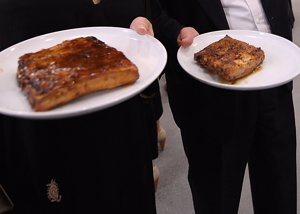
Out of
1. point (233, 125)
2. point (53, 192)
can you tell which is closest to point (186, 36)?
point (233, 125)

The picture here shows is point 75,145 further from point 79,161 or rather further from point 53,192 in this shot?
point 53,192

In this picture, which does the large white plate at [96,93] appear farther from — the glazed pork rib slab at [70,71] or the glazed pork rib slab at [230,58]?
the glazed pork rib slab at [230,58]

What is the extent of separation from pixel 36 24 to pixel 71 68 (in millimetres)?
159

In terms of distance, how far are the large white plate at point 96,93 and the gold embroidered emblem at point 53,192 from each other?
0.26 m

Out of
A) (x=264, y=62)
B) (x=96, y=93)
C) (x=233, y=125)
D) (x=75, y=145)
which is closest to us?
(x=96, y=93)

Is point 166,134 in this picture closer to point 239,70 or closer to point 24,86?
point 239,70

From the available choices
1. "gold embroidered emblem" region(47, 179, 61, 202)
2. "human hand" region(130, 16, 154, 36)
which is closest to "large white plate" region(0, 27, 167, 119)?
"human hand" region(130, 16, 154, 36)

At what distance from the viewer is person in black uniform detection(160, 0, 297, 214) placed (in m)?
1.04

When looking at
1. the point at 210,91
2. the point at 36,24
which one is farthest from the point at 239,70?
the point at 36,24

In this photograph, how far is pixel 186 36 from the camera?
3.18 ft

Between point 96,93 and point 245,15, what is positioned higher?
point 96,93

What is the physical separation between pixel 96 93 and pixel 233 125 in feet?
1.76

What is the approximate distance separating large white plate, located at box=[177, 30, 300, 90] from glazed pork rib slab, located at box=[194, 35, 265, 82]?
2 centimetres

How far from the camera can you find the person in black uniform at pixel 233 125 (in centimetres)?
104
